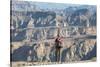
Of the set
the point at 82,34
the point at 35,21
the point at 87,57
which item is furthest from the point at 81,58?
the point at 35,21

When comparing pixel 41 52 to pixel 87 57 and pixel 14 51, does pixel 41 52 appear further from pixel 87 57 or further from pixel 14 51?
pixel 87 57

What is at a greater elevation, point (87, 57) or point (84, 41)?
point (84, 41)

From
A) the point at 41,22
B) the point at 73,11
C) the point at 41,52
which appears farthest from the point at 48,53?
the point at 73,11

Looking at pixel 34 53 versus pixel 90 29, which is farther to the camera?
Answer: pixel 90 29

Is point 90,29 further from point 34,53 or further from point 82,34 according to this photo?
point 34,53

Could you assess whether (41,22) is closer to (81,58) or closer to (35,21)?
(35,21)

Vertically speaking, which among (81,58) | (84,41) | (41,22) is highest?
(41,22)

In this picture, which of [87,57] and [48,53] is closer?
[48,53]

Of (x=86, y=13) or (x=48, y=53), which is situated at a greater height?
(x=86, y=13)
